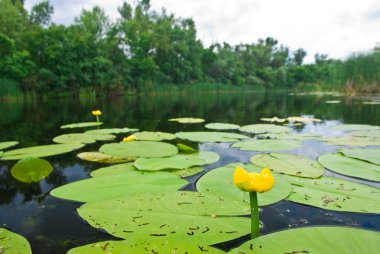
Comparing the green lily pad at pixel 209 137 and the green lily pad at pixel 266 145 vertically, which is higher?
the green lily pad at pixel 209 137

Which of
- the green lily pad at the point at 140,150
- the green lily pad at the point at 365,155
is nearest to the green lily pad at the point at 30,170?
the green lily pad at the point at 140,150

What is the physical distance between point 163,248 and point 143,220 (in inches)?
8.7

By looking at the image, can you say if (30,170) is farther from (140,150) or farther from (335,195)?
(335,195)

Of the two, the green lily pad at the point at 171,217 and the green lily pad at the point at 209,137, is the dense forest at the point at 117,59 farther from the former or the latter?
the green lily pad at the point at 171,217

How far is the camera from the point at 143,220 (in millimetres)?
1097

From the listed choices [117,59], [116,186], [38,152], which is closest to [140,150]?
[116,186]

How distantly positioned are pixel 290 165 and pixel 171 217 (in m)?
1.13

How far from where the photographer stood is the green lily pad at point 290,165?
1716mm

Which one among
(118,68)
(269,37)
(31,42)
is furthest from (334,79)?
(269,37)

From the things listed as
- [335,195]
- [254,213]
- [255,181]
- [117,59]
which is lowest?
[335,195]

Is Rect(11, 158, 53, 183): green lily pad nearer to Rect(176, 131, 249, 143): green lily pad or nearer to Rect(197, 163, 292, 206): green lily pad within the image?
Rect(197, 163, 292, 206): green lily pad

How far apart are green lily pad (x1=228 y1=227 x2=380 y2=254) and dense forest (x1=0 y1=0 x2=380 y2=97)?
1451 cm

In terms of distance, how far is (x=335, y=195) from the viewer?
54.0 inches

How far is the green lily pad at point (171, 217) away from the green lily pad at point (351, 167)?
958 mm
